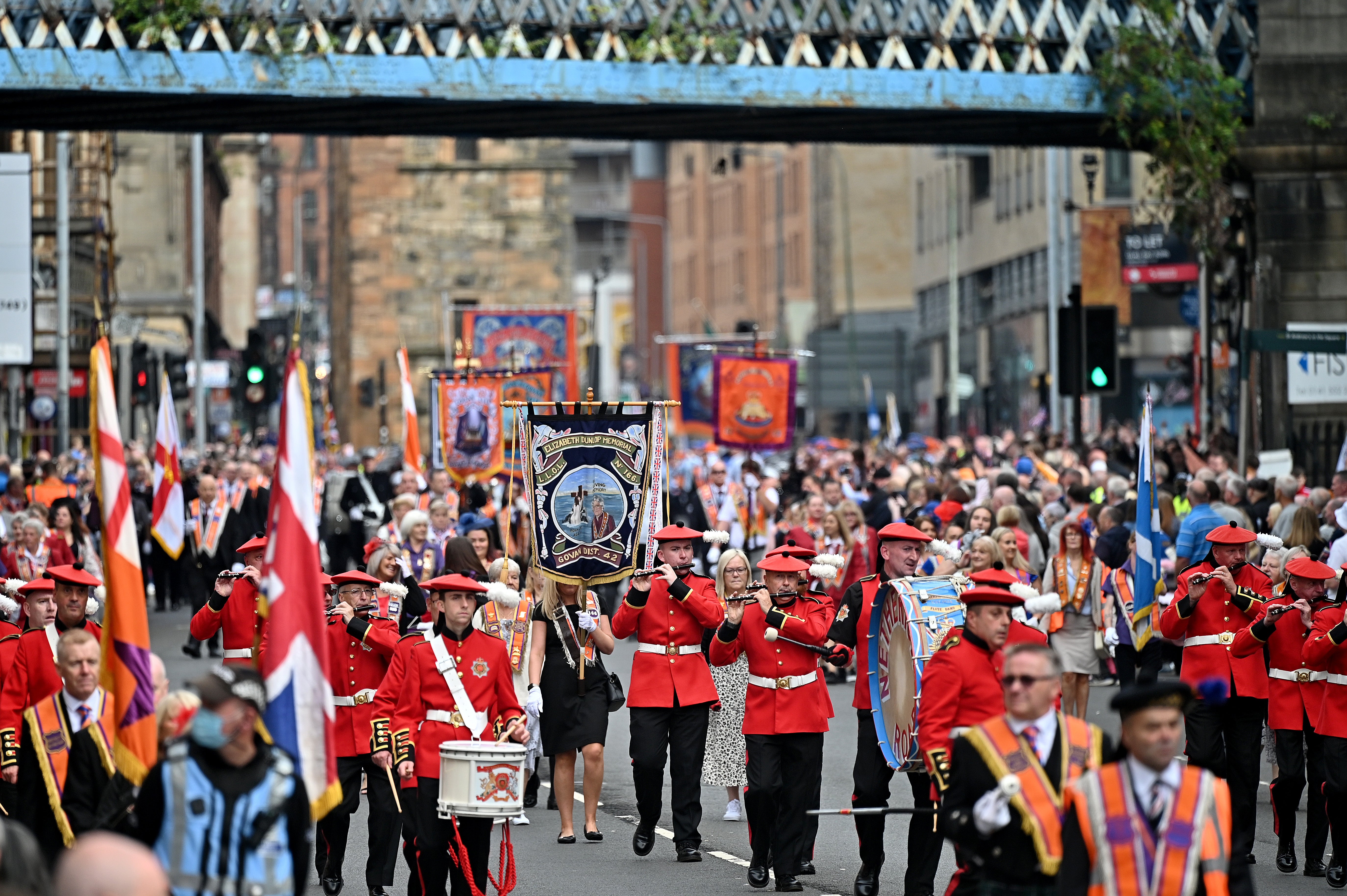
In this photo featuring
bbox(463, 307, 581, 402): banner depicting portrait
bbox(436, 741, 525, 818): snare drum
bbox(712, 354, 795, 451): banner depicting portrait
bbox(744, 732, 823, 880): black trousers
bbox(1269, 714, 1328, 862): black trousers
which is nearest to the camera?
bbox(436, 741, 525, 818): snare drum

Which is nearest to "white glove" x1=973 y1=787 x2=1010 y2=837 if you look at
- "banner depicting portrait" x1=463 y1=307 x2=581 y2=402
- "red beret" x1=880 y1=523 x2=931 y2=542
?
"red beret" x1=880 y1=523 x2=931 y2=542

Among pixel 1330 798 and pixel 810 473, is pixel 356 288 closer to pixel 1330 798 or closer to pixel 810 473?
pixel 810 473

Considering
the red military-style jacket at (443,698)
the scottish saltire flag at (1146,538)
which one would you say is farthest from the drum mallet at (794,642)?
the scottish saltire flag at (1146,538)

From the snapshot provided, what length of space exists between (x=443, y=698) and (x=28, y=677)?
181 centimetres

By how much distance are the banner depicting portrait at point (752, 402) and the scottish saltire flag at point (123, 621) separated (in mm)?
21549

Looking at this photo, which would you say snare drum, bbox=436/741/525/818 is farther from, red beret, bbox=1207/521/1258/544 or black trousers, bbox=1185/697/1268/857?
red beret, bbox=1207/521/1258/544

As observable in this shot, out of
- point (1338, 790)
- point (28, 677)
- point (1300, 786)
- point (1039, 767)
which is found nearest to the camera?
point (1039, 767)

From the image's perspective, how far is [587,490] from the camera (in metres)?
14.2

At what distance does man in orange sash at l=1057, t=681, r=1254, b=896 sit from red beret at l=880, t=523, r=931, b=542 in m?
4.97

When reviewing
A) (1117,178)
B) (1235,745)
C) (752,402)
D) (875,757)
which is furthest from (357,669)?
(1117,178)

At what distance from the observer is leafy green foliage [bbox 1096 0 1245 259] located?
24703 millimetres

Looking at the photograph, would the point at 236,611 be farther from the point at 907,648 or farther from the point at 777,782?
the point at 907,648

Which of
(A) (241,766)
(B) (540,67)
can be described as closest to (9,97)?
(B) (540,67)

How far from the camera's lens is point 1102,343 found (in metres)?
23.8
